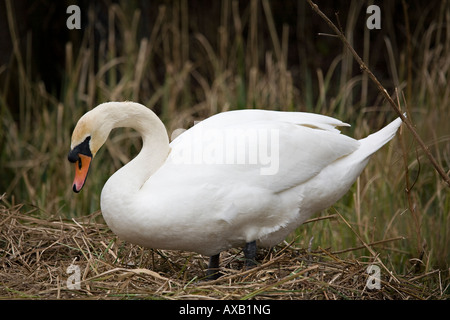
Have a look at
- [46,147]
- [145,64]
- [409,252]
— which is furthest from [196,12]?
[409,252]

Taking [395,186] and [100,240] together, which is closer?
[100,240]

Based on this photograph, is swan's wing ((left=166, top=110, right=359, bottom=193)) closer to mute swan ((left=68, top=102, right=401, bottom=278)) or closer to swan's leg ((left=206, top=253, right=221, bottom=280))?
mute swan ((left=68, top=102, right=401, bottom=278))

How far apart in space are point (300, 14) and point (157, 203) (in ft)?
16.6

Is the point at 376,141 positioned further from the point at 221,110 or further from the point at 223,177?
the point at 221,110

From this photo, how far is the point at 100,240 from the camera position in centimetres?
379

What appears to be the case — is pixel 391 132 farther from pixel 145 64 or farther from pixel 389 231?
pixel 145 64

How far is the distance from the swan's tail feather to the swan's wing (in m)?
0.05

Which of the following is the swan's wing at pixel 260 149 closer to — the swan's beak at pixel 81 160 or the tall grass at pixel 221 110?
the swan's beak at pixel 81 160

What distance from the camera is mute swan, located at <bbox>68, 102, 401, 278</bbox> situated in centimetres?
313

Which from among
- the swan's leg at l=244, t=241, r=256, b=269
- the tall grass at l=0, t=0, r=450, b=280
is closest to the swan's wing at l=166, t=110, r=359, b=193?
the swan's leg at l=244, t=241, r=256, b=269

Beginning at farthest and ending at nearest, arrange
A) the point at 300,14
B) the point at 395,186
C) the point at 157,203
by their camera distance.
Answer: the point at 300,14
the point at 395,186
the point at 157,203

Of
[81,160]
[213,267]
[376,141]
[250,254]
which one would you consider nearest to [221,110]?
[376,141]

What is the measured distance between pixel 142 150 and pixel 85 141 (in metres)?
0.31

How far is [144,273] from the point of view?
321 centimetres
